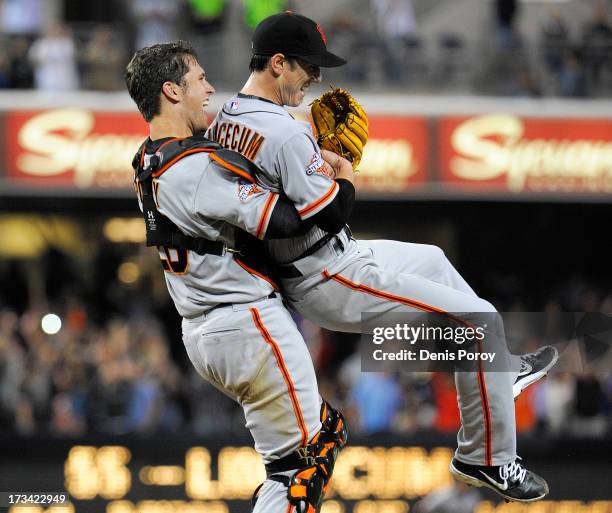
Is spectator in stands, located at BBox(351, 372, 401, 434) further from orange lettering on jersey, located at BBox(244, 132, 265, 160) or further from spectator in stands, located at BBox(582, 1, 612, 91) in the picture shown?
spectator in stands, located at BBox(582, 1, 612, 91)

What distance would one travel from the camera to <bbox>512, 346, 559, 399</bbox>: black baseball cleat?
4.26m

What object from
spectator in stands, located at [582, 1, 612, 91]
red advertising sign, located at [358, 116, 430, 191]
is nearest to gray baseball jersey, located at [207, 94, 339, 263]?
red advertising sign, located at [358, 116, 430, 191]

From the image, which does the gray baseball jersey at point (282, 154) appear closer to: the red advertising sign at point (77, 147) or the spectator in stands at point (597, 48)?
the red advertising sign at point (77, 147)

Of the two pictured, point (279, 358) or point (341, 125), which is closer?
point (279, 358)

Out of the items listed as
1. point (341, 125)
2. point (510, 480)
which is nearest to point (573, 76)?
point (341, 125)

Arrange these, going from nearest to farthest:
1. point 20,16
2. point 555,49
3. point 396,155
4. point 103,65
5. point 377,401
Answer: point 377,401 → point 103,65 → point 396,155 → point 20,16 → point 555,49

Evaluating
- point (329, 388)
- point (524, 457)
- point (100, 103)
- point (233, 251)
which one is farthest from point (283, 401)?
point (100, 103)

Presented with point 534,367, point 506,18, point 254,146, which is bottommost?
point 534,367

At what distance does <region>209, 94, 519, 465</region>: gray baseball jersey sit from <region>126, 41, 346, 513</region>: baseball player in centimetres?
9

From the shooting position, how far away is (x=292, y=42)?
3.96 meters

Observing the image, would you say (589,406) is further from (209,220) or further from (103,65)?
(103,65)

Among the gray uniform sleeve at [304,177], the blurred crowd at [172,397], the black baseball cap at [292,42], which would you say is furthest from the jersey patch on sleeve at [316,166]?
the blurred crowd at [172,397]

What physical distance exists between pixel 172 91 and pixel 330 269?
780mm

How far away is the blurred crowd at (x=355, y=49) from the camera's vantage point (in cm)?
1226
